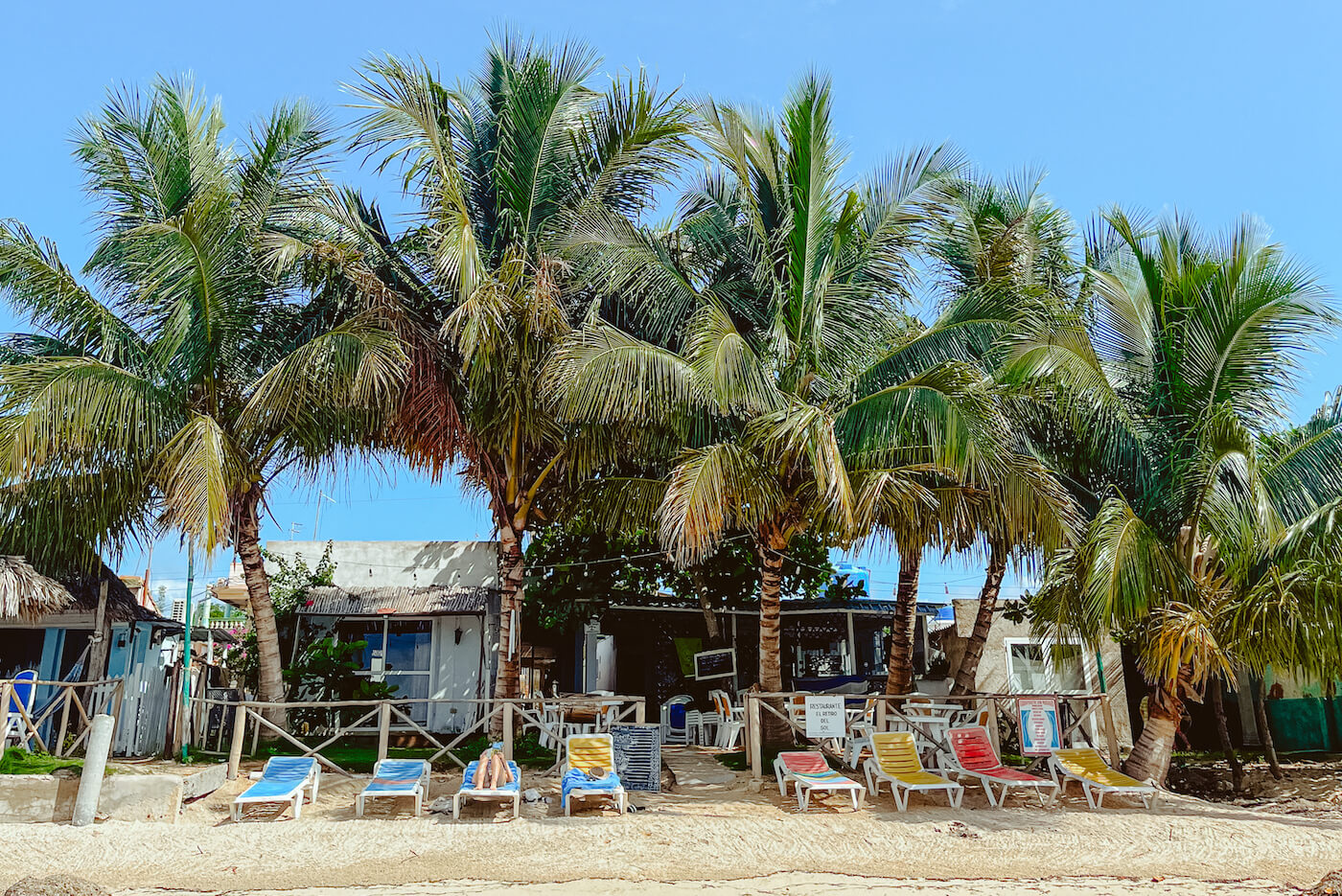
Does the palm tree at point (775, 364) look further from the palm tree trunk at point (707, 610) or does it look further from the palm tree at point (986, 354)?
the palm tree trunk at point (707, 610)

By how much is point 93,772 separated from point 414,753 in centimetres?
466

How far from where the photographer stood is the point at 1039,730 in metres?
11.2

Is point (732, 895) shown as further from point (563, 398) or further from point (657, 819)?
point (563, 398)

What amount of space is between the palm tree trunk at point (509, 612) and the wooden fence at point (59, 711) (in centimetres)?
427

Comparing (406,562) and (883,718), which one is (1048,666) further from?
(406,562)

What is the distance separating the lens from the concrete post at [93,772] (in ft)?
30.3

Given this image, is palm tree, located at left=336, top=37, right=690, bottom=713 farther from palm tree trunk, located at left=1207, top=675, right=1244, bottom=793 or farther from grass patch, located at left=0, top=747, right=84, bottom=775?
palm tree trunk, located at left=1207, top=675, right=1244, bottom=793

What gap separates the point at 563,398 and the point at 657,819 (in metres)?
4.72

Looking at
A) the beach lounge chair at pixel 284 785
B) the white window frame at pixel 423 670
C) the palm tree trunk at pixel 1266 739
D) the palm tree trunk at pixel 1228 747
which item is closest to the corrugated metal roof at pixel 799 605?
the white window frame at pixel 423 670

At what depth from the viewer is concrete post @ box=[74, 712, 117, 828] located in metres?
9.23

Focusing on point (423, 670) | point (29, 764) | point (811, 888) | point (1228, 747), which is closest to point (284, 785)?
point (29, 764)

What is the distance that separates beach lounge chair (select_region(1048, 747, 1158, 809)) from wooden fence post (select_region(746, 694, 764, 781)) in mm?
3177

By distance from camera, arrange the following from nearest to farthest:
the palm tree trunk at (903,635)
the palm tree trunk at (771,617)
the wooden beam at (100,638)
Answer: the palm tree trunk at (771,617) → the wooden beam at (100,638) → the palm tree trunk at (903,635)

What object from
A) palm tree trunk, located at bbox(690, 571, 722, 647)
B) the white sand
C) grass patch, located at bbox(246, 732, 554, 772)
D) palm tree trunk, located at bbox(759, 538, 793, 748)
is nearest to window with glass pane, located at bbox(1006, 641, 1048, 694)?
palm tree trunk, located at bbox(690, 571, 722, 647)
